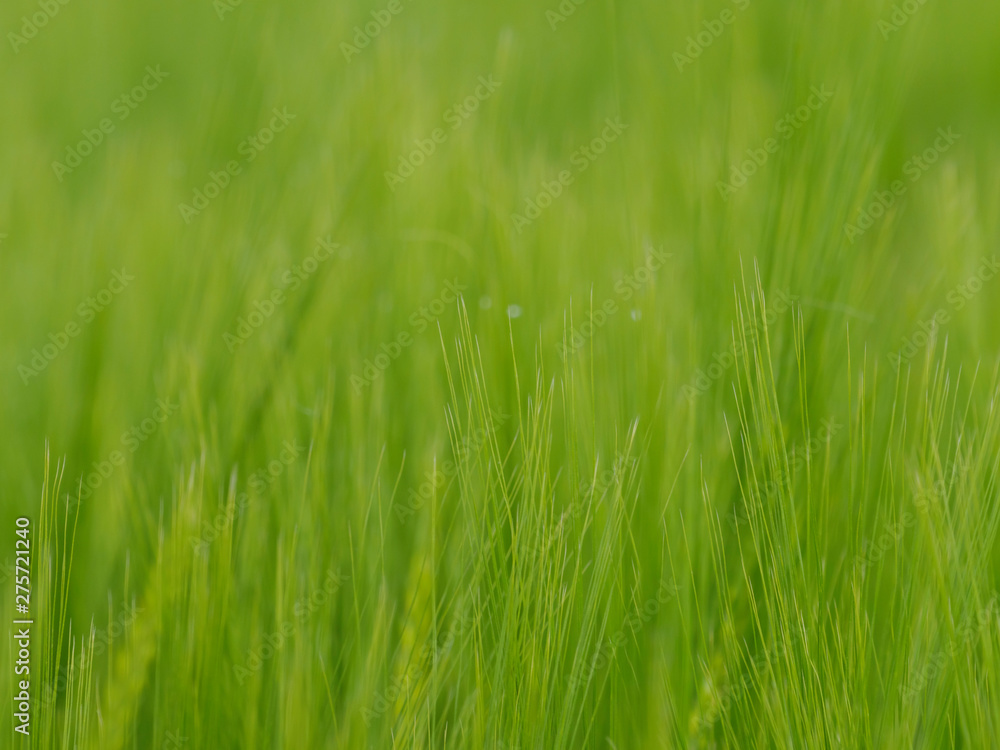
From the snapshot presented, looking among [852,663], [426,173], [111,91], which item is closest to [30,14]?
[111,91]

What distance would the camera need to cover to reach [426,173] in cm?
81

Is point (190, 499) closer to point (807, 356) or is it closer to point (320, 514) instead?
point (320, 514)

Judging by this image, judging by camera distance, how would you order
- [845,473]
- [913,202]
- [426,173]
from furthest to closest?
[913,202]
[426,173]
[845,473]

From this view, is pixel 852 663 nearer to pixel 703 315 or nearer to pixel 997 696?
pixel 997 696

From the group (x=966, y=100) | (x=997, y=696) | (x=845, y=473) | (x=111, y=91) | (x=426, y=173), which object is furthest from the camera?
(x=111, y=91)

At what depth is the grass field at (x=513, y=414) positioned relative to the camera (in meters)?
0.47

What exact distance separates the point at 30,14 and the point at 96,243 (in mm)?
704

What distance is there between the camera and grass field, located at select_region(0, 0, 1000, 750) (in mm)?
466

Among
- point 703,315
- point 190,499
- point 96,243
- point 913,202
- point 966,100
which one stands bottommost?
point 190,499

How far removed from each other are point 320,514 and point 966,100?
1029 mm

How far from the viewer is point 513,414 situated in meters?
0.60

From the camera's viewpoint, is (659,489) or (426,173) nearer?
(659,489)

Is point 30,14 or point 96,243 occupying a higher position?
point 30,14

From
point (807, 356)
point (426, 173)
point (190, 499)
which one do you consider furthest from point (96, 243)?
point (807, 356)
